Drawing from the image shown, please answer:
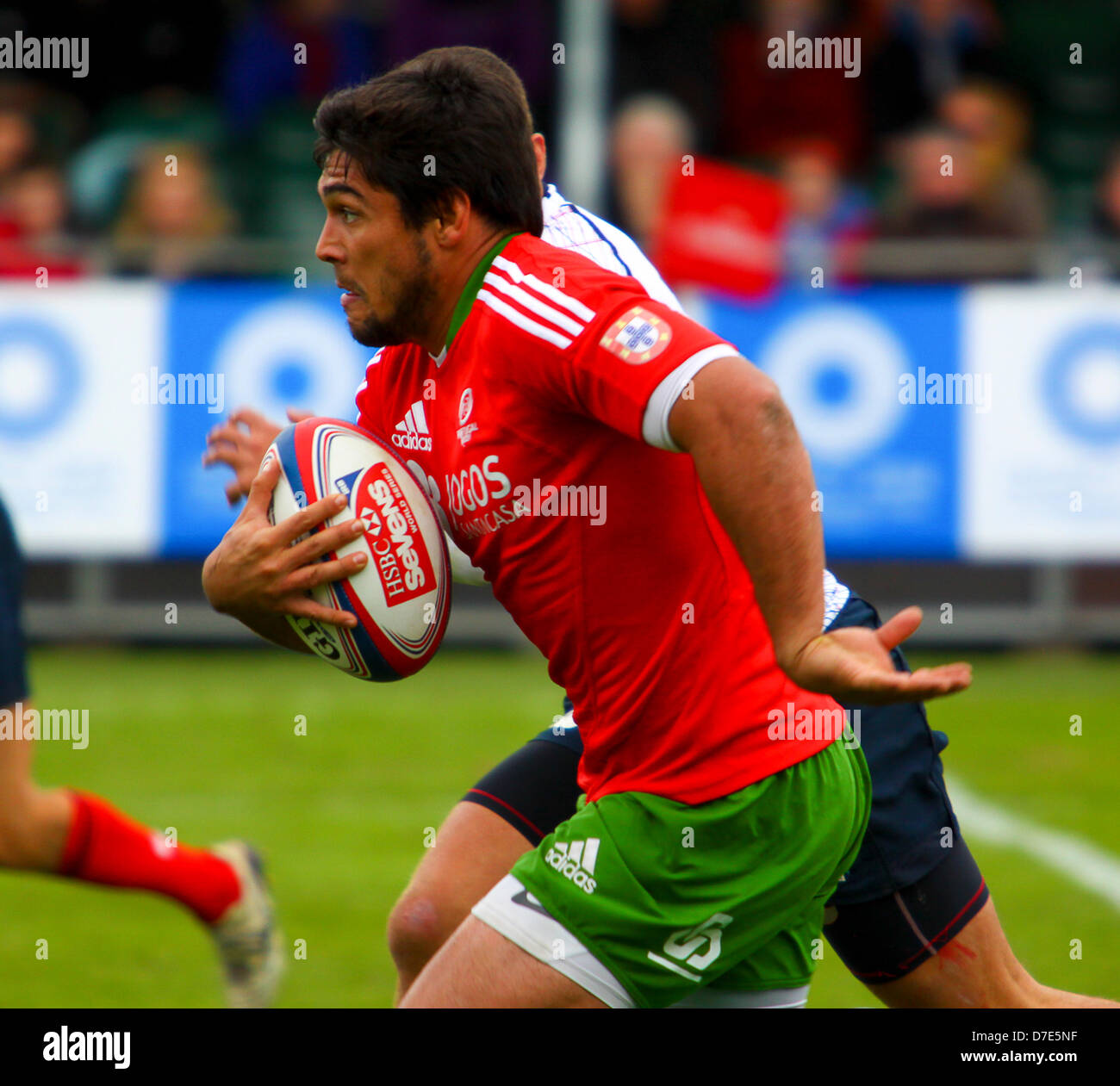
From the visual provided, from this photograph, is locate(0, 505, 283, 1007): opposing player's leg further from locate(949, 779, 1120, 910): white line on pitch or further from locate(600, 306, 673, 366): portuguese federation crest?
locate(949, 779, 1120, 910): white line on pitch

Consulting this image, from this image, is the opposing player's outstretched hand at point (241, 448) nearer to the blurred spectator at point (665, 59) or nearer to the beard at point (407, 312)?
the beard at point (407, 312)

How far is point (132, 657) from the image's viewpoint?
9.62 metres

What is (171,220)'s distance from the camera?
32.3 ft

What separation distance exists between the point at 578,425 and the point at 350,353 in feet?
21.0

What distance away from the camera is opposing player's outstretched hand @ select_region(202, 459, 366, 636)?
3059 mm

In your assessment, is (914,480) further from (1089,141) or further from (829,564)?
(1089,141)

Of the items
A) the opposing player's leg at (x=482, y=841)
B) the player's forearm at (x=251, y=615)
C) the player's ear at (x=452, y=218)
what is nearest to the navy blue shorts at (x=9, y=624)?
the player's forearm at (x=251, y=615)

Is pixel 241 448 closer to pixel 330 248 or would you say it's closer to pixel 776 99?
pixel 330 248

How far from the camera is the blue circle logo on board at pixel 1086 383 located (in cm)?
888

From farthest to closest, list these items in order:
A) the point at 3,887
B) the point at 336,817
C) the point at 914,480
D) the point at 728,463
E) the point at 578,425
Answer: the point at 914,480
the point at 336,817
the point at 3,887
the point at 578,425
the point at 728,463

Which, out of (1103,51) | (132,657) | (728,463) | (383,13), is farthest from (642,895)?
(1103,51)

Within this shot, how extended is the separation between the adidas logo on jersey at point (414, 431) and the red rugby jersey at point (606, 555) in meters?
0.09

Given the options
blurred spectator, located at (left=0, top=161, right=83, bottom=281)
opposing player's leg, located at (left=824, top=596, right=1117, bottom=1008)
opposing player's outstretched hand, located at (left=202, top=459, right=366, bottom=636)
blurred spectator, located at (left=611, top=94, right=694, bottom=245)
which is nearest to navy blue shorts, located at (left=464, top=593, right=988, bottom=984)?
opposing player's leg, located at (left=824, top=596, right=1117, bottom=1008)

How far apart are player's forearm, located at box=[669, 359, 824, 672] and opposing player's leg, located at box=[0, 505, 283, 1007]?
208 cm
